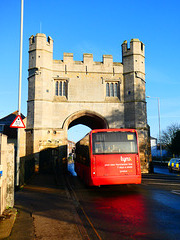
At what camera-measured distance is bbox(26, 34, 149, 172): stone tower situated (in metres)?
23.1

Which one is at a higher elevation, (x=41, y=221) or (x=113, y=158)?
(x=113, y=158)

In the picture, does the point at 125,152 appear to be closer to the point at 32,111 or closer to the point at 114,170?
the point at 114,170

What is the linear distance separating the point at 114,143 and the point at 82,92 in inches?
566

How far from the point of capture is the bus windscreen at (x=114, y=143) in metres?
10.7

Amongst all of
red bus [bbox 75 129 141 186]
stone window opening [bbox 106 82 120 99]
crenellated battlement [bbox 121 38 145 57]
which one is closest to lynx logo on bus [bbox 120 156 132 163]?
red bus [bbox 75 129 141 186]

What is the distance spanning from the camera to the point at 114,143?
10742 millimetres

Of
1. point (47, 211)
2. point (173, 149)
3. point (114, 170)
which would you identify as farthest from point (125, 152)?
point (173, 149)

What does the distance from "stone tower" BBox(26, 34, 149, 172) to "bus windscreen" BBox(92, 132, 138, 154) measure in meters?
12.5

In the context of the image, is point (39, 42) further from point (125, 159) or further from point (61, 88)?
point (125, 159)

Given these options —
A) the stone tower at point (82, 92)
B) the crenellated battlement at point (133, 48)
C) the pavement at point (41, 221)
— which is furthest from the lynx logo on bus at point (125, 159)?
the crenellated battlement at point (133, 48)

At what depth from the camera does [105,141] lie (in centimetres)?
1074

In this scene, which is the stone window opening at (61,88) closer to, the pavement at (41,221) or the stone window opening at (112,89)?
the stone window opening at (112,89)

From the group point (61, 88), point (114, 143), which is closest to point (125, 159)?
point (114, 143)

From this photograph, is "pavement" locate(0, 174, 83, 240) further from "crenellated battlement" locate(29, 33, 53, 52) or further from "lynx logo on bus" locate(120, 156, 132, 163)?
"crenellated battlement" locate(29, 33, 53, 52)
